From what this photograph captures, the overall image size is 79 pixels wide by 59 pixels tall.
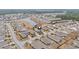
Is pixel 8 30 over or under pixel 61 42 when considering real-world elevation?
over

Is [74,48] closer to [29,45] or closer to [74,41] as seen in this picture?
[74,41]

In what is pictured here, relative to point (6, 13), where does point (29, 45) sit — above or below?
below
